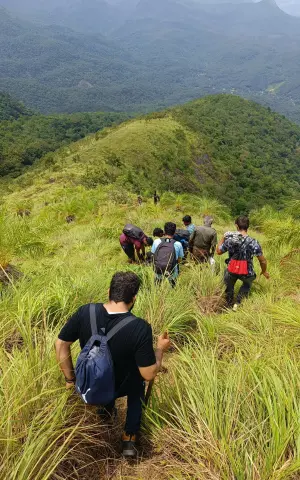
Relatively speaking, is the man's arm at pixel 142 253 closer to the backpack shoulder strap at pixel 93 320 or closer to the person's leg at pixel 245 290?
the person's leg at pixel 245 290

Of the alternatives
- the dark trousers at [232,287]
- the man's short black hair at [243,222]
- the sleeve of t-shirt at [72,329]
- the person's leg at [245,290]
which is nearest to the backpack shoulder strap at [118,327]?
the sleeve of t-shirt at [72,329]

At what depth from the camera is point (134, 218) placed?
11.4 metres

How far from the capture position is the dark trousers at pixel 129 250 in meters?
7.14

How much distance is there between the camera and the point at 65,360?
2.33 m

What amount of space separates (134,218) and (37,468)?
31.9 feet

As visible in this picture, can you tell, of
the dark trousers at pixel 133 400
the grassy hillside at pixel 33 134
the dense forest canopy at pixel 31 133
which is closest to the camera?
the dark trousers at pixel 133 400

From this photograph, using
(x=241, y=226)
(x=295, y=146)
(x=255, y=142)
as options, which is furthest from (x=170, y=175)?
(x=295, y=146)

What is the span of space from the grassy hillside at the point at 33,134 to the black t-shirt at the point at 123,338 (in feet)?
158

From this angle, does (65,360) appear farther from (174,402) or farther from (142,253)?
(142,253)

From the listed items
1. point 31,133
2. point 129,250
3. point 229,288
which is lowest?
point 31,133

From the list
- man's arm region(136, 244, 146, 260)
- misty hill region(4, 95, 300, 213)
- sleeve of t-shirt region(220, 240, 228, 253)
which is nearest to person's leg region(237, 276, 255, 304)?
sleeve of t-shirt region(220, 240, 228, 253)

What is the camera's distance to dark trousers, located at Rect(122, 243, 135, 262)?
714 centimetres

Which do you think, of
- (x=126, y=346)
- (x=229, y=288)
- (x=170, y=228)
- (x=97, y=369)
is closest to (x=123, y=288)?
(x=126, y=346)

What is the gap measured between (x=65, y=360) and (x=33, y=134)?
8488cm
